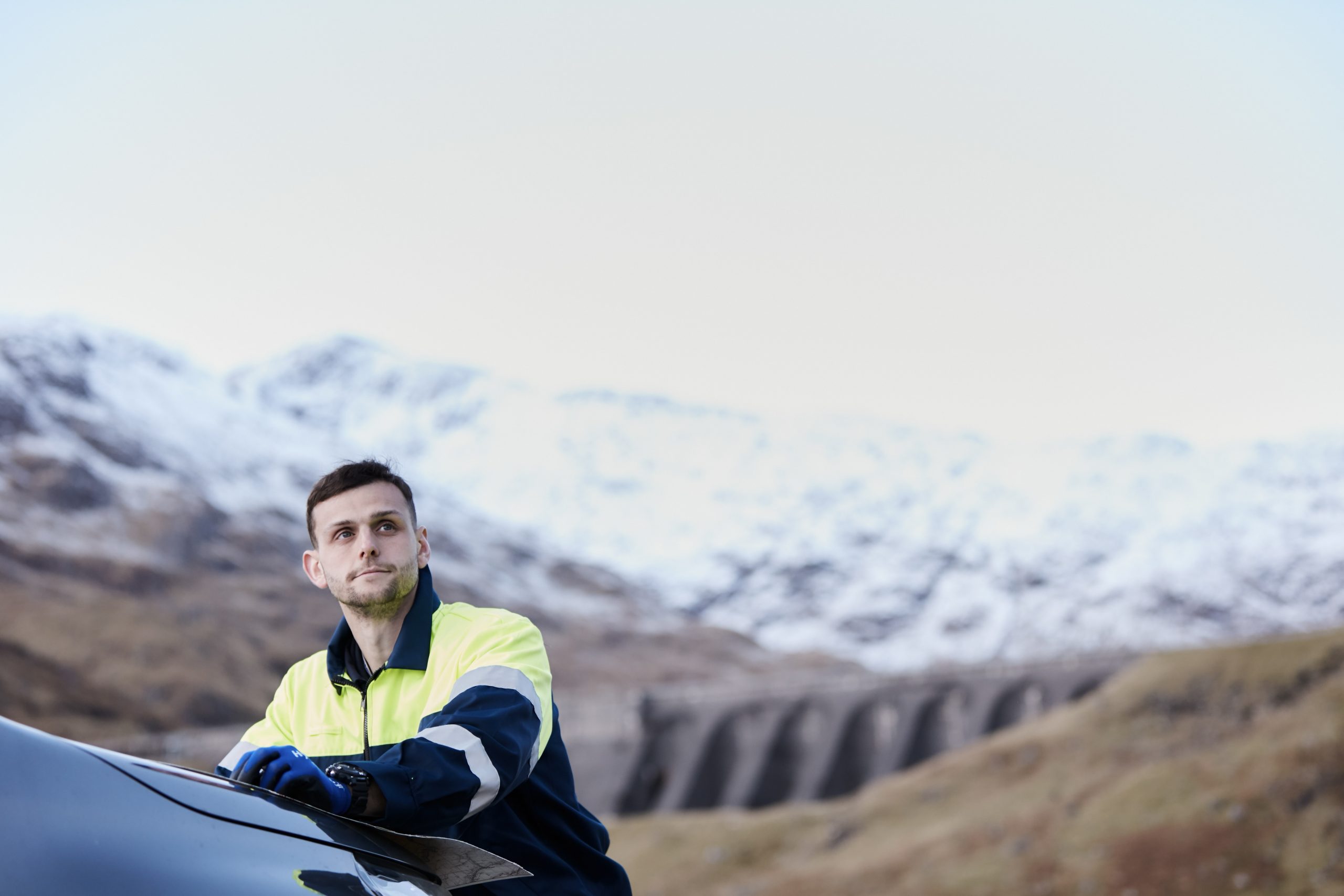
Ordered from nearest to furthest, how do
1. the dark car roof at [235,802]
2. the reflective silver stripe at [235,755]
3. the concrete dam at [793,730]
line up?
1. the dark car roof at [235,802]
2. the reflective silver stripe at [235,755]
3. the concrete dam at [793,730]

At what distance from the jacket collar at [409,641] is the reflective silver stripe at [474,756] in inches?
15.5

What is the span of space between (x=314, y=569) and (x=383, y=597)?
1.66 feet

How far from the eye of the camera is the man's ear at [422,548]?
A: 139 inches

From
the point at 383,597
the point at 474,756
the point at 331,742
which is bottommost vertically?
the point at 474,756

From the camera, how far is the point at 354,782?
282 centimetres

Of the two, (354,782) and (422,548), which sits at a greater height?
(422,548)

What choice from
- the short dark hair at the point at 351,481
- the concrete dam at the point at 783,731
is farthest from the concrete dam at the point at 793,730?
the short dark hair at the point at 351,481

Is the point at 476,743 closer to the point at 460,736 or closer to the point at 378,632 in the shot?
the point at 460,736

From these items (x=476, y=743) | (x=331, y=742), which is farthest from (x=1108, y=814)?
(x=476, y=743)

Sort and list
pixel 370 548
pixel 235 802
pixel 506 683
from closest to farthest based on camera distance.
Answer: pixel 235 802 < pixel 506 683 < pixel 370 548

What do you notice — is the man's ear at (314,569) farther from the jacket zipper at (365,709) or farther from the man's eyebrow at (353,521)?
the jacket zipper at (365,709)

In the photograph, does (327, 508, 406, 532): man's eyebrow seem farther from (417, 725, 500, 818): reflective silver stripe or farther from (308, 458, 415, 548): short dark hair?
(417, 725, 500, 818): reflective silver stripe

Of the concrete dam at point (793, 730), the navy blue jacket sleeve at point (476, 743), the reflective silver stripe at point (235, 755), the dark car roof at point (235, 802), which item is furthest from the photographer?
the concrete dam at point (793, 730)

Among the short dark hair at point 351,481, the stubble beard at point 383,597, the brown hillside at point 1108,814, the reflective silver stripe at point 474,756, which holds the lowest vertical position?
the brown hillside at point 1108,814
